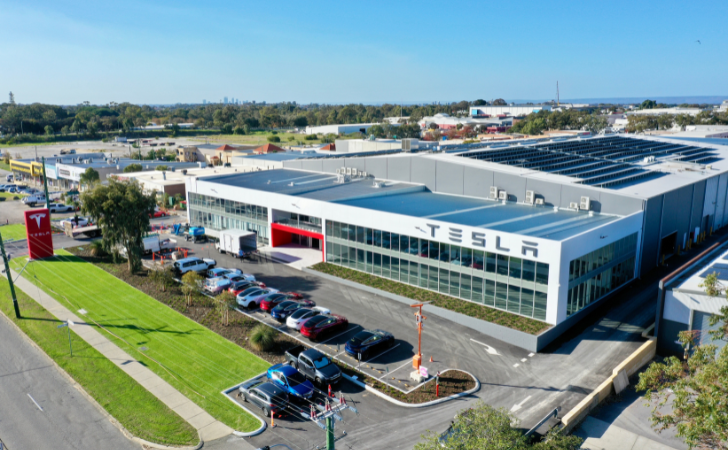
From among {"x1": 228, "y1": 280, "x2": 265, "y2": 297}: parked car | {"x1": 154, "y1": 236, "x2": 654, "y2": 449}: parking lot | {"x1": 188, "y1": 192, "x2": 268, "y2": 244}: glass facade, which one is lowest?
{"x1": 154, "y1": 236, "x2": 654, "y2": 449}: parking lot

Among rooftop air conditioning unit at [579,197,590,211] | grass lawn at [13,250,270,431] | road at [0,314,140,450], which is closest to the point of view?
road at [0,314,140,450]

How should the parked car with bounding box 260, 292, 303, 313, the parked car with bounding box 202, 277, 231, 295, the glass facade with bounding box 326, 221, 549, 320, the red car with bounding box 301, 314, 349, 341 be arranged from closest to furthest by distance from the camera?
the red car with bounding box 301, 314, 349, 341, the glass facade with bounding box 326, 221, 549, 320, the parked car with bounding box 260, 292, 303, 313, the parked car with bounding box 202, 277, 231, 295

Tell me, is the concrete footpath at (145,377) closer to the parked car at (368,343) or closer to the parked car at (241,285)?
the parked car at (368,343)

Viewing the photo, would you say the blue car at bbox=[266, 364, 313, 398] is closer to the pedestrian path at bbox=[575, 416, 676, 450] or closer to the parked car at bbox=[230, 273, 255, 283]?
the pedestrian path at bbox=[575, 416, 676, 450]

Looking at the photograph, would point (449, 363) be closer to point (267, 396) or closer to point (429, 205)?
point (267, 396)

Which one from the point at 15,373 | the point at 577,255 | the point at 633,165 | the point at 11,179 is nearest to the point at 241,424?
the point at 15,373

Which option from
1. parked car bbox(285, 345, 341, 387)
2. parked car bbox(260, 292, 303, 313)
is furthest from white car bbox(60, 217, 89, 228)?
parked car bbox(285, 345, 341, 387)

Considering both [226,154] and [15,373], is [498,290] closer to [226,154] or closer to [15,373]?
[15,373]
